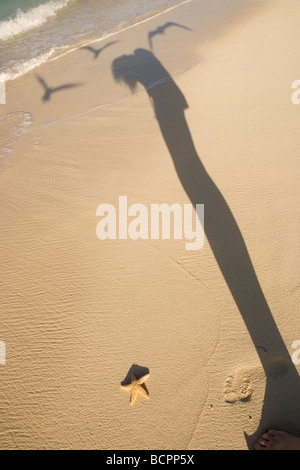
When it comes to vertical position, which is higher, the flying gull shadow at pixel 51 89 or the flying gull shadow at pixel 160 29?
the flying gull shadow at pixel 160 29

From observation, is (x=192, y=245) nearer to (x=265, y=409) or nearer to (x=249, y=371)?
(x=249, y=371)

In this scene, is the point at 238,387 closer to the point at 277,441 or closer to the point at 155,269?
the point at 277,441

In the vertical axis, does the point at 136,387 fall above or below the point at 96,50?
below

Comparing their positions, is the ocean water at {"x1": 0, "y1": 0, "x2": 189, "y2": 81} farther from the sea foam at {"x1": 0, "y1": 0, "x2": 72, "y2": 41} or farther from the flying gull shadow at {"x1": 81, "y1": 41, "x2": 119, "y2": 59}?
the flying gull shadow at {"x1": 81, "y1": 41, "x2": 119, "y2": 59}

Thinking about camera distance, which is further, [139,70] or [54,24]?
[54,24]

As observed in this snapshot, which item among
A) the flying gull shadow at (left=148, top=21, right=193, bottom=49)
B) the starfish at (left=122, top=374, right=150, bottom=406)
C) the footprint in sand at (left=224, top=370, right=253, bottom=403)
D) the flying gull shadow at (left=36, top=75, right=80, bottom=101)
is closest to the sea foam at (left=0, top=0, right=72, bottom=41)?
the flying gull shadow at (left=148, top=21, right=193, bottom=49)

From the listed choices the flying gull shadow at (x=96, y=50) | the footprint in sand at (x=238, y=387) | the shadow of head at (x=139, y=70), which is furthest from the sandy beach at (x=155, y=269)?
the flying gull shadow at (x=96, y=50)

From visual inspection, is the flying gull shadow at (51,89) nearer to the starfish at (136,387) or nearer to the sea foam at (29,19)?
the sea foam at (29,19)

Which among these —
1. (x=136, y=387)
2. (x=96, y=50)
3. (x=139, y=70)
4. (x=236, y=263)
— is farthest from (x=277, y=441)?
(x=96, y=50)
